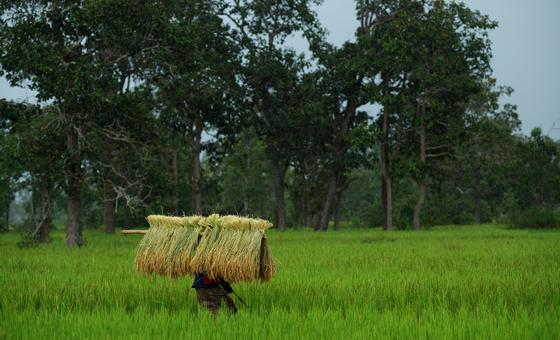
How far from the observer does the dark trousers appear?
8.84 m

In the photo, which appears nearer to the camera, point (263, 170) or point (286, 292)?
point (286, 292)

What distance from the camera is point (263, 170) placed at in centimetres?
7025

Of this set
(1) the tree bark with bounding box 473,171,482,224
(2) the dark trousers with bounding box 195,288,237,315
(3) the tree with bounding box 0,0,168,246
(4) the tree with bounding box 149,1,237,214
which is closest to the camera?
(2) the dark trousers with bounding box 195,288,237,315

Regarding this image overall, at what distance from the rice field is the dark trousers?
0.51 feet

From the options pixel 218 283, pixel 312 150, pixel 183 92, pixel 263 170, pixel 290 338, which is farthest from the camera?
pixel 263 170

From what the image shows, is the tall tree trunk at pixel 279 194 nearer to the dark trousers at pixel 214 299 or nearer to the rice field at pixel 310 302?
the rice field at pixel 310 302

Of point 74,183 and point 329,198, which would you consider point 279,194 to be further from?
point 74,183

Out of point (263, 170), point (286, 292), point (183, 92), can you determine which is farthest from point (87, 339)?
point (263, 170)

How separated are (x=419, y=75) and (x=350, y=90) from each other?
5.28m

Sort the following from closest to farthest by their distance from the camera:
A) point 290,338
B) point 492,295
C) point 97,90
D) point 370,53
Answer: point 290,338 → point 492,295 → point 97,90 → point 370,53

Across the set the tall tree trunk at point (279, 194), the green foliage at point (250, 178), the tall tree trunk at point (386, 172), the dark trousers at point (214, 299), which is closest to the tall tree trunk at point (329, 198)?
the tall tree trunk at point (279, 194)

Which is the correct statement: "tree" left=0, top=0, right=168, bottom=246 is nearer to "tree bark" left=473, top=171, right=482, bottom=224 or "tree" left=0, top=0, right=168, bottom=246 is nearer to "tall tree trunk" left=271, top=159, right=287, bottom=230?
"tall tree trunk" left=271, top=159, right=287, bottom=230

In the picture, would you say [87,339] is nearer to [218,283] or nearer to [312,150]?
[218,283]

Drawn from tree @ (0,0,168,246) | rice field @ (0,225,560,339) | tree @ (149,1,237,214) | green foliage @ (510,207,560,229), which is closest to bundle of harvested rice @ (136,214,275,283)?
rice field @ (0,225,560,339)
